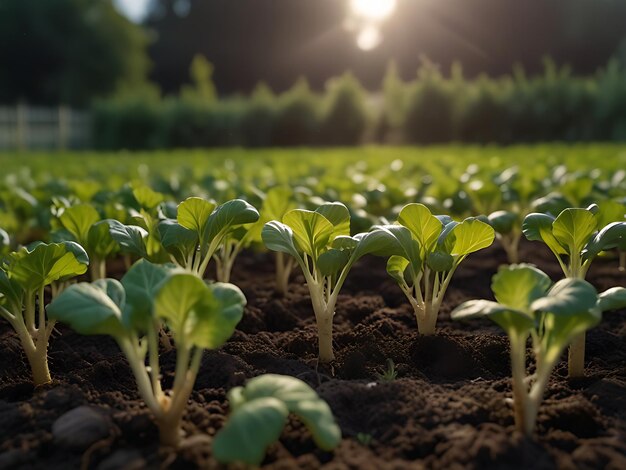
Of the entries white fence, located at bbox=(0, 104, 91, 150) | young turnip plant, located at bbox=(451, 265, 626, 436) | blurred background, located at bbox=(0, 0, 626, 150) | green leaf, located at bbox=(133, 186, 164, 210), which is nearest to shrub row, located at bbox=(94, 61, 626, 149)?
blurred background, located at bbox=(0, 0, 626, 150)

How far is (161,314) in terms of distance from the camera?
1562 millimetres

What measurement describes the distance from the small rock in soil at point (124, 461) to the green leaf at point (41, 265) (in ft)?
2.32

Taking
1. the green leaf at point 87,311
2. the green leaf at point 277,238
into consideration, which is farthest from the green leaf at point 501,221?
the green leaf at point 87,311

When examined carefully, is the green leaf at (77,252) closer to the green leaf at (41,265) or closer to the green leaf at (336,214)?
the green leaf at (41,265)

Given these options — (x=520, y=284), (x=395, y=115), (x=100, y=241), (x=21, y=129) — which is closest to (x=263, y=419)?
(x=520, y=284)

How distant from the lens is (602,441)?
1.70 m

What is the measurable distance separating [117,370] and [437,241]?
1215 mm

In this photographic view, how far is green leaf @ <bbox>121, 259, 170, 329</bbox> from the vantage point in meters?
1.61

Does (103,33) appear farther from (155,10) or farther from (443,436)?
(443,436)

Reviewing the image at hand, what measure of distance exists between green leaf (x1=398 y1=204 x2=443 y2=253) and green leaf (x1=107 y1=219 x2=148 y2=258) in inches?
38.0

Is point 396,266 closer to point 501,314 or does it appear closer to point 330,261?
point 330,261

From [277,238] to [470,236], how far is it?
26.3 inches

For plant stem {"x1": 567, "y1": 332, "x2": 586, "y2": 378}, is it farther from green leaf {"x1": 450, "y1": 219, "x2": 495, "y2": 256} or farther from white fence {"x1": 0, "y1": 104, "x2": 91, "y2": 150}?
white fence {"x1": 0, "y1": 104, "x2": 91, "y2": 150}

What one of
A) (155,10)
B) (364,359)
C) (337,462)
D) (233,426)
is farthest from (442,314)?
(155,10)
